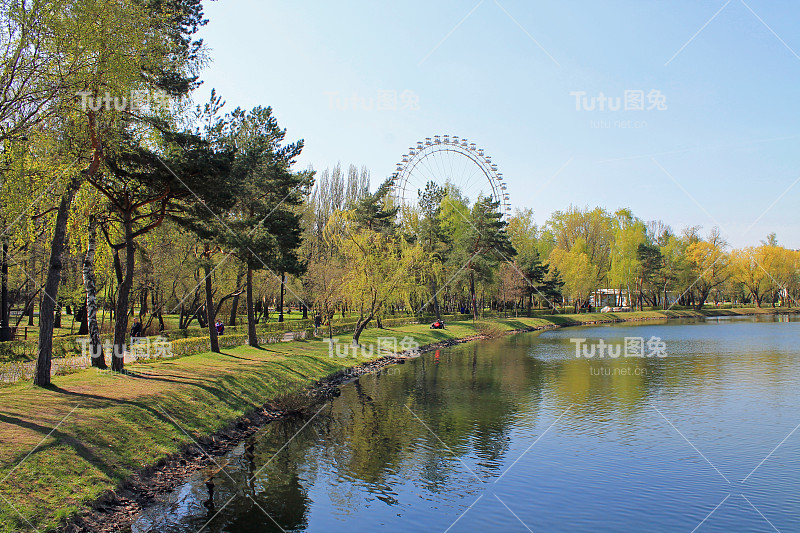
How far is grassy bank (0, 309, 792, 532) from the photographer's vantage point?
1092 centimetres

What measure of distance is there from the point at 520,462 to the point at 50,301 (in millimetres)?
14489

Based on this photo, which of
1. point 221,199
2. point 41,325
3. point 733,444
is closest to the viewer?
point 41,325

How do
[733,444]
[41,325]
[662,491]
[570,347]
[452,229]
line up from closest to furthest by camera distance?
[662,491], [41,325], [733,444], [570,347], [452,229]

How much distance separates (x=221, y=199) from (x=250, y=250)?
3779 mm

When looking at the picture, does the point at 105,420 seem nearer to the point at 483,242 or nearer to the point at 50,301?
the point at 50,301

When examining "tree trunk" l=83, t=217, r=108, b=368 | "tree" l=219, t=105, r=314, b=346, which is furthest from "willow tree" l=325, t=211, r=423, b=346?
"tree trunk" l=83, t=217, r=108, b=368

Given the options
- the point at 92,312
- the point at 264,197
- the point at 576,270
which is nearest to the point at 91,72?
the point at 92,312

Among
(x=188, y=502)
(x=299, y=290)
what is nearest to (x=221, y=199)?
(x=188, y=502)

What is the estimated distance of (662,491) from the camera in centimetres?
1365

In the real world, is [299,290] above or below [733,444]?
above

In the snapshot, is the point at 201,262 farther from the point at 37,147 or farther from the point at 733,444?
the point at 733,444

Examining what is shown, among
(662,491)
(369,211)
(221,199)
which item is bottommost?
(662,491)

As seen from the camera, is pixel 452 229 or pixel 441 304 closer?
pixel 452 229

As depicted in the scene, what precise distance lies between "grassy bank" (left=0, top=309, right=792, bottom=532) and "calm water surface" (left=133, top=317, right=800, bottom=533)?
59.2 inches
